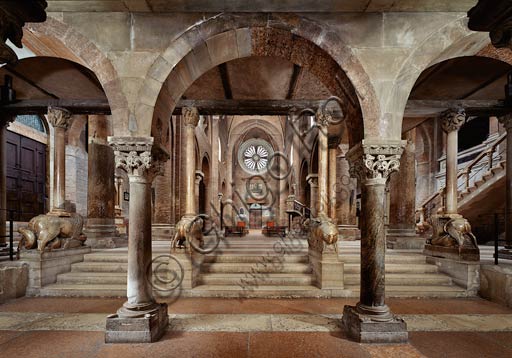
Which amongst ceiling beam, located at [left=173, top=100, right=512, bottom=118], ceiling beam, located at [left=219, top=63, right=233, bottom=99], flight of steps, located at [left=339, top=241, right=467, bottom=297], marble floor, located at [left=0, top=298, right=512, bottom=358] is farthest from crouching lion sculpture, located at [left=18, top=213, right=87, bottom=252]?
flight of steps, located at [left=339, top=241, right=467, bottom=297]

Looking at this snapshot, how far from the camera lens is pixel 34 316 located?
3.90 m

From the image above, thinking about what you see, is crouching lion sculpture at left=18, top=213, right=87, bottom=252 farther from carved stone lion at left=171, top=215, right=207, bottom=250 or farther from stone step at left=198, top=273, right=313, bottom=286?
stone step at left=198, top=273, right=313, bottom=286

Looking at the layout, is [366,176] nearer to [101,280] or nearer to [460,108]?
[460,108]

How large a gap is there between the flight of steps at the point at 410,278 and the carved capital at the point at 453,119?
2.89 metres

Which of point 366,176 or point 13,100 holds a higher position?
point 13,100

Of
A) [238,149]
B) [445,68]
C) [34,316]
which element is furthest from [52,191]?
[238,149]

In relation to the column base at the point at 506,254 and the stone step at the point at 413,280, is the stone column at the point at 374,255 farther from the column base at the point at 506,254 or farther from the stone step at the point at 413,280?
the column base at the point at 506,254

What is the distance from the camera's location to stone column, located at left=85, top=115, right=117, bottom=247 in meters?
7.41

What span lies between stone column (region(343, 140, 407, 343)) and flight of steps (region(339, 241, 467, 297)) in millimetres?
1715

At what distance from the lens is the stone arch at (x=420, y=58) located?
130 inches

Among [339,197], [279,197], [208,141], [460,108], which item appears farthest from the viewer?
[279,197]

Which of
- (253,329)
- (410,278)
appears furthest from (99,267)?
(410,278)

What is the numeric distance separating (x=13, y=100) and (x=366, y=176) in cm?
738

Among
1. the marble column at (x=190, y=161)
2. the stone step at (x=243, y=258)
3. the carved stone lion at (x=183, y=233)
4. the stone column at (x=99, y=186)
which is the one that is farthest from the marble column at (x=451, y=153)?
the stone column at (x=99, y=186)
